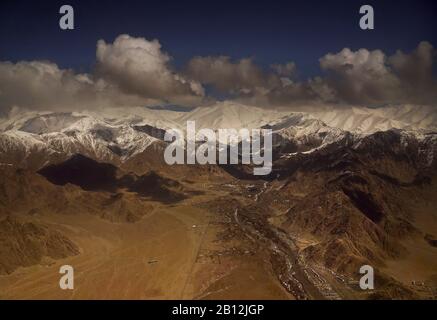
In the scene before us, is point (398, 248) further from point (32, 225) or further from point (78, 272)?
point (32, 225)

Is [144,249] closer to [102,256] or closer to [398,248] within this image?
[102,256]

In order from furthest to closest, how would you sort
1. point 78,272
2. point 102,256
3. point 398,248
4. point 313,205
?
point 313,205, point 398,248, point 102,256, point 78,272

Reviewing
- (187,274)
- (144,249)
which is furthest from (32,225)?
(187,274)
